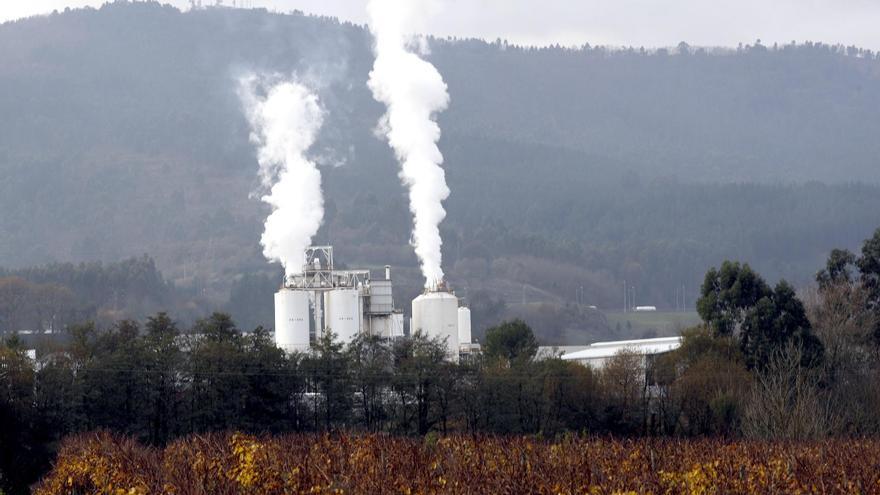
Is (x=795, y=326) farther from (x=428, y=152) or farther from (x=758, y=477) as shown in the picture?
(x=758, y=477)

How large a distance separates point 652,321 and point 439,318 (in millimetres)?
92742

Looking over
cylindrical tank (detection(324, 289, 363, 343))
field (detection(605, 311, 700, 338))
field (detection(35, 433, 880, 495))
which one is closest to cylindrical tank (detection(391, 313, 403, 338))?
cylindrical tank (detection(324, 289, 363, 343))

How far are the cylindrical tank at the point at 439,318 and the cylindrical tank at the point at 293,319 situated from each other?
5496 mm

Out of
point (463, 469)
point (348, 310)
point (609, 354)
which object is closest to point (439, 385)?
point (348, 310)

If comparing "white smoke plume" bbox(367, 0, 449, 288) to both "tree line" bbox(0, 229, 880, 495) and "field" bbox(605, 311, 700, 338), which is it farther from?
"field" bbox(605, 311, 700, 338)

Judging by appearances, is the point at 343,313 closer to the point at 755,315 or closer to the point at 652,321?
the point at 755,315

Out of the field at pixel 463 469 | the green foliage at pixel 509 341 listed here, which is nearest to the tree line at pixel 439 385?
the green foliage at pixel 509 341

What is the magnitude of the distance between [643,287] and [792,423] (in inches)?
5785

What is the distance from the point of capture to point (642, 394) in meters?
63.5

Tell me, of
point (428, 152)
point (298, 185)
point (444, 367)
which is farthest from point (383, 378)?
point (298, 185)

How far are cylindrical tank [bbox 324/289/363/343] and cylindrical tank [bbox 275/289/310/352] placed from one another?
1430 millimetres

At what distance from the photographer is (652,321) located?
164875 millimetres

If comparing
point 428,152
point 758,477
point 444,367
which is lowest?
point 758,477

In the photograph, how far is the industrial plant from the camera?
74.3 meters
